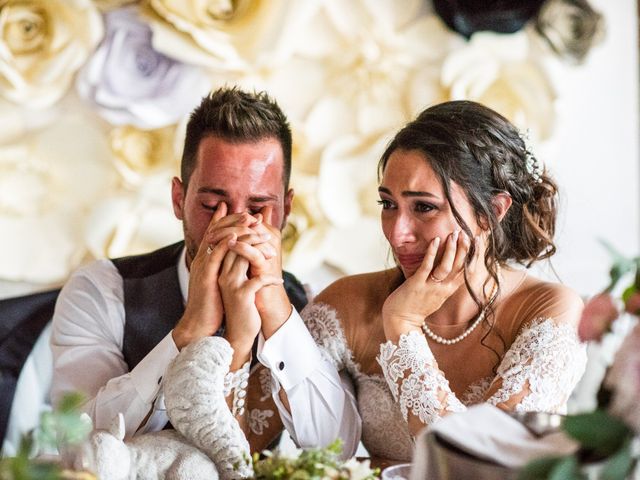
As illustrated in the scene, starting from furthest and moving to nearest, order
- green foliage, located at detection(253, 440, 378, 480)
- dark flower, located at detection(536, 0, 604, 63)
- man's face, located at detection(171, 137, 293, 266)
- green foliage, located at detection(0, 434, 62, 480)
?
dark flower, located at detection(536, 0, 604, 63)
man's face, located at detection(171, 137, 293, 266)
green foliage, located at detection(253, 440, 378, 480)
green foliage, located at detection(0, 434, 62, 480)

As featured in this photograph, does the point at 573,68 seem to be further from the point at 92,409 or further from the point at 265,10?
the point at 92,409

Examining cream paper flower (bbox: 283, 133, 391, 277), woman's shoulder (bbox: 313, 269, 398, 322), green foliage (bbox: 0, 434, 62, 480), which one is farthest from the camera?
cream paper flower (bbox: 283, 133, 391, 277)

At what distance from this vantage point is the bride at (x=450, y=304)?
1.89m

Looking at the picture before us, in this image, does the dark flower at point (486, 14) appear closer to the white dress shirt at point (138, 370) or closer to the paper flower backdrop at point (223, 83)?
the paper flower backdrop at point (223, 83)

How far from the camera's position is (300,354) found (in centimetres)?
193

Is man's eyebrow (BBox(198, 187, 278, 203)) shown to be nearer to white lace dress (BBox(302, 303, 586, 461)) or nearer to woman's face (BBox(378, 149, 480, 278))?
woman's face (BBox(378, 149, 480, 278))

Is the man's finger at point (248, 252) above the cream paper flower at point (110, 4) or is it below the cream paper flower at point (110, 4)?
below

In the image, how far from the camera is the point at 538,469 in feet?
3.18

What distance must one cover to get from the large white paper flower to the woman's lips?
46.8 inches

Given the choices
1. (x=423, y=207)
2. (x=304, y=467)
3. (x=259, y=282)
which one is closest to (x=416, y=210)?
(x=423, y=207)

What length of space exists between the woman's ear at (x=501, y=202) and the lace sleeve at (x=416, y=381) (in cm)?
38

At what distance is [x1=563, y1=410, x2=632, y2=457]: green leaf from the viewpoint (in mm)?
983

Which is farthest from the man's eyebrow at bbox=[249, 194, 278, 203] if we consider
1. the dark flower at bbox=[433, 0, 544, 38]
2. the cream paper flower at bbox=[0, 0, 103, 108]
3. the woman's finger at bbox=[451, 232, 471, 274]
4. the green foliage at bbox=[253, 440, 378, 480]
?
the dark flower at bbox=[433, 0, 544, 38]

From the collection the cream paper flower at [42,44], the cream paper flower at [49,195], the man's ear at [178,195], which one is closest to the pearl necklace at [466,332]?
the man's ear at [178,195]
